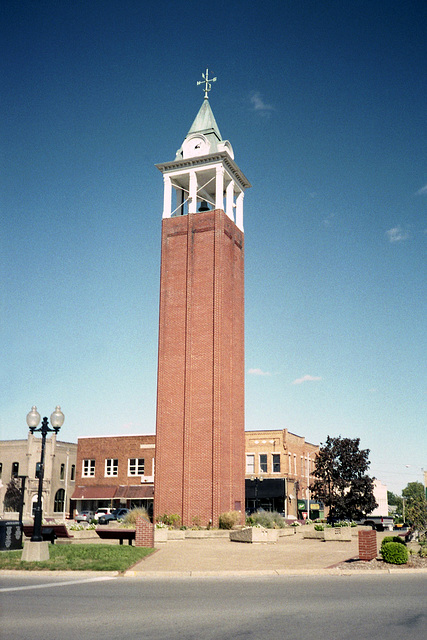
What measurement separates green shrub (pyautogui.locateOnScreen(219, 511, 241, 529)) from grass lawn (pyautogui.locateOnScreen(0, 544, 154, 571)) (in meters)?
15.4

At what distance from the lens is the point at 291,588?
1449cm

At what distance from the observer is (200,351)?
40.6 meters

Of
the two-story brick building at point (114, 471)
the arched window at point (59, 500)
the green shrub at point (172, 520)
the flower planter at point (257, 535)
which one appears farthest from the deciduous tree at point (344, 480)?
the arched window at point (59, 500)

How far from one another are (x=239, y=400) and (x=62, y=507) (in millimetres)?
37990

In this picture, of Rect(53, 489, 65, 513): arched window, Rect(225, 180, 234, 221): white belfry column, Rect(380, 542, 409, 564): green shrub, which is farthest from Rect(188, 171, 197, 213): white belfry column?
Rect(53, 489, 65, 513): arched window

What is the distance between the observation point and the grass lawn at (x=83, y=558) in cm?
1752

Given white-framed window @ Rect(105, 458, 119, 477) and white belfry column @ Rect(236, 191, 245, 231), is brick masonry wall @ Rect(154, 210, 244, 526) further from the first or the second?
white-framed window @ Rect(105, 458, 119, 477)

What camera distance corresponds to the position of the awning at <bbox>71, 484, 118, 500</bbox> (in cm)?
6072

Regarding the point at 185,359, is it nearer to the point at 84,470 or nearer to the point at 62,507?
the point at 84,470

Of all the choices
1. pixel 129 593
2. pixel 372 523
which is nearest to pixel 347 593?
pixel 129 593

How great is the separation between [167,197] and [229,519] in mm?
22881

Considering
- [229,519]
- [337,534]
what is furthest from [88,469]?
[337,534]

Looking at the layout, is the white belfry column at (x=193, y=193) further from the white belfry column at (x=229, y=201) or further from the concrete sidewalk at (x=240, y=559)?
the concrete sidewalk at (x=240, y=559)

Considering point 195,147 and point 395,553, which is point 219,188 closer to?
point 195,147
